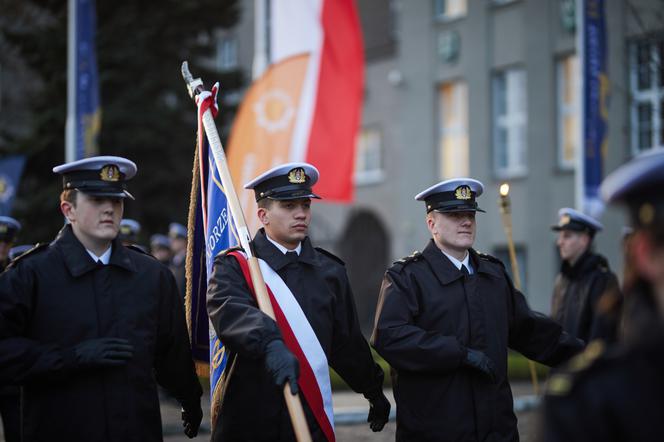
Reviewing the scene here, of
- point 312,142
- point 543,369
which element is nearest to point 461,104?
point 543,369

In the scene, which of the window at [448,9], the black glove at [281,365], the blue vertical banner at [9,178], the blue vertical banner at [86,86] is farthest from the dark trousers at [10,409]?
the window at [448,9]

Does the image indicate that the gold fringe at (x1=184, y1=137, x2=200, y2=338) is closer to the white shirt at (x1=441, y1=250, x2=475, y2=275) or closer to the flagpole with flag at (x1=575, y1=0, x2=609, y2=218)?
the white shirt at (x1=441, y1=250, x2=475, y2=275)

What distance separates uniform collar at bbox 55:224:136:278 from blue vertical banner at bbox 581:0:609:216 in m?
9.21

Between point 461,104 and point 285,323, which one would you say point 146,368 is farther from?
point 461,104

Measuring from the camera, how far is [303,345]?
4.88m

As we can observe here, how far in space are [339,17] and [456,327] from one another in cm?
938

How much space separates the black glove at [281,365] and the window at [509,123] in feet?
58.8

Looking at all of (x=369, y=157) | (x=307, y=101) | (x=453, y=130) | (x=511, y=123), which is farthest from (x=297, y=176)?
(x=369, y=157)

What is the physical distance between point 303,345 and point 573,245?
13.4 feet

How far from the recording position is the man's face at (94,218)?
15.5 feet

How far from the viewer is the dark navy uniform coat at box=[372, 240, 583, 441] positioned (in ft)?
16.3

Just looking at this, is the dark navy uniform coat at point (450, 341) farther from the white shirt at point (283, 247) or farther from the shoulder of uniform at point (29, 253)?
the shoulder of uniform at point (29, 253)

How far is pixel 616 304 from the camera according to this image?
239 centimetres

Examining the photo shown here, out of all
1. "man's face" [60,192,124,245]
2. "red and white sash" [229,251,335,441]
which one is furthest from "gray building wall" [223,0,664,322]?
"man's face" [60,192,124,245]
